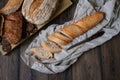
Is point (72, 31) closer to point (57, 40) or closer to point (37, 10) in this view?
point (57, 40)

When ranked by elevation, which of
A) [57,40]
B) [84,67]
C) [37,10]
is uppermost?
[37,10]

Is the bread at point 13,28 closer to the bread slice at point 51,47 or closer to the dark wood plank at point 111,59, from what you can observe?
the bread slice at point 51,47

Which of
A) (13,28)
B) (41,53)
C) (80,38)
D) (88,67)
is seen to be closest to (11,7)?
(13,28)

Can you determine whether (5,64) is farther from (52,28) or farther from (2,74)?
(52,28)

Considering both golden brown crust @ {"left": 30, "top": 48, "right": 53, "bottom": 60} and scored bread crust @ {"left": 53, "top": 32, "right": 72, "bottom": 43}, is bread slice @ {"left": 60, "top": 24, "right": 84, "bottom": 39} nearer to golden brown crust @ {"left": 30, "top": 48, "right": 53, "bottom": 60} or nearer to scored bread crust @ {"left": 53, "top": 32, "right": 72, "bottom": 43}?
scored bread crust @ {"left": 53, "top": 32, "right": 72, "bottom": 43}

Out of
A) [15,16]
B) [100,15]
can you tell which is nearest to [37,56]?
[15,16]

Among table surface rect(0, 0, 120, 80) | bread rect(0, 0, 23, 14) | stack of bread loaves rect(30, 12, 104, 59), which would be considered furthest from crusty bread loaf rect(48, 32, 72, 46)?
bread rect(0, 0, 23, 14)
